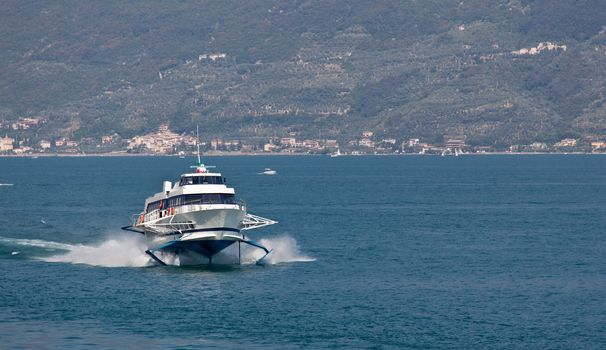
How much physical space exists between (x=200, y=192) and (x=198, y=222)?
2.28 meters

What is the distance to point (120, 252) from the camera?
104 meters

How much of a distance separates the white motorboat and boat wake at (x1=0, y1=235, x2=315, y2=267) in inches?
53.6

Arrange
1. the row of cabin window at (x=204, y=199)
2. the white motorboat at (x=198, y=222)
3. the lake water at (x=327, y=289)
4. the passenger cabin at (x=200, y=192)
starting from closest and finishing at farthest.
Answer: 1. the lake water at (x=327, y=289)
2. the white motorboat at (x=198, y=222)
3. the row of cabin window at (x=204, y=199)
4. the passenger cabin at (x=200, y=192)

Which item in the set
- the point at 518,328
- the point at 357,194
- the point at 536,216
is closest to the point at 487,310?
the point at 518,328

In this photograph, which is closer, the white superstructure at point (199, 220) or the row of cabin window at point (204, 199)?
the white superstructure at point (199, 220)

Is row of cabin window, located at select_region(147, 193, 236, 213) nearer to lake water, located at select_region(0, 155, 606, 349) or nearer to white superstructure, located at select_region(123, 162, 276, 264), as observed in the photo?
white superstructure, located at select_region(123, 162, 276, 264)

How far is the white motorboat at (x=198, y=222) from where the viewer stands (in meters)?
94.4

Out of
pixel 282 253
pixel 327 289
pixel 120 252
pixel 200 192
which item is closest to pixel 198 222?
pixel 200 192

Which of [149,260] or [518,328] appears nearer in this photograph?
[518,328]

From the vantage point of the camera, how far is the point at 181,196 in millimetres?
96812

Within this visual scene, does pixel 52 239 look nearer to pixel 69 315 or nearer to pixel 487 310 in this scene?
pixel 69 315

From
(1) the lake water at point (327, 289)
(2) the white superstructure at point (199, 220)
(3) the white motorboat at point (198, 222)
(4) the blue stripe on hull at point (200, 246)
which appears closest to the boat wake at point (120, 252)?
(1) the lake water at point (327, 289)

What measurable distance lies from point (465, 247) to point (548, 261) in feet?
39.3

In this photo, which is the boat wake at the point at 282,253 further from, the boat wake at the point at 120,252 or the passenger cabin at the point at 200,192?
the passenger cabin at the point at 200,192
